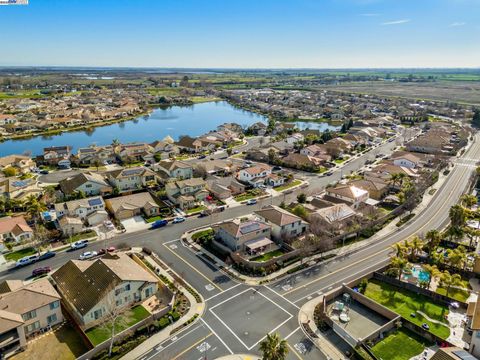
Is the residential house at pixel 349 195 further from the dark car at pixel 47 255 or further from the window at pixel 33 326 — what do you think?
the window at pixel 33 326

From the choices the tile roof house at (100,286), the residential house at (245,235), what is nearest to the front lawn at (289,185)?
the residential house at (245,235)

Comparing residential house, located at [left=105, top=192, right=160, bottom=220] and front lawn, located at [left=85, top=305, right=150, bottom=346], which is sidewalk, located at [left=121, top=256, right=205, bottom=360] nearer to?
front lawn, located at [left=85, top=305, right=150, bottom=346]

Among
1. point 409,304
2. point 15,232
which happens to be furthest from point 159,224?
point 409,304

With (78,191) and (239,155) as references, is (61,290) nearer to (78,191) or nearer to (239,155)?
(78,191)

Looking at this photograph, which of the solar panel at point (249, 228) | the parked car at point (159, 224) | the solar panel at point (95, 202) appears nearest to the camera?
the solar panel at point (249, 228)

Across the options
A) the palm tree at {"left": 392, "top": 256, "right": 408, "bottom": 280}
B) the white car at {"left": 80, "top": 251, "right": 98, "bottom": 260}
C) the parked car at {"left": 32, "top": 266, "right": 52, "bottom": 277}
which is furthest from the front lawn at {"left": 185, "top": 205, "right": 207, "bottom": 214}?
the palm tree at {"left": 392, "top": 256, "right": 408, "bottom": 280}

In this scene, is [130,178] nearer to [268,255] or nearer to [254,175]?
[254,175]
